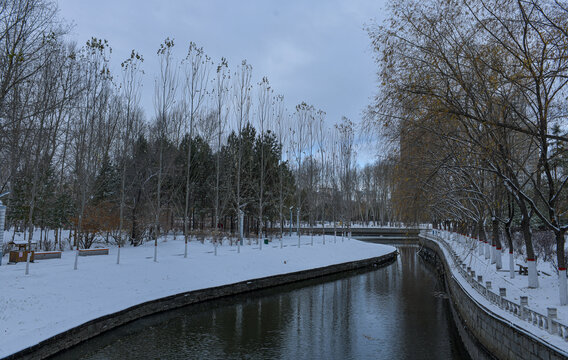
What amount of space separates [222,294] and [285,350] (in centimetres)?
840

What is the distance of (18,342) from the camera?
31.4 ft

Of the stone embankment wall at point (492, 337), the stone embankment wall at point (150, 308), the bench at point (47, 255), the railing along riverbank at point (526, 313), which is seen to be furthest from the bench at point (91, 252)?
the railing along riverbank at point (526, 313)

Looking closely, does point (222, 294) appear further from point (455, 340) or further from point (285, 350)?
point (455, 340)

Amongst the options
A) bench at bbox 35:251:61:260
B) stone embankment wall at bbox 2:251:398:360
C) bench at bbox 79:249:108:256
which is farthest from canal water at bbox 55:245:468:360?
bench at bbox 35:251:61:260

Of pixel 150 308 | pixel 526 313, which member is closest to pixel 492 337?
pixel 526 313

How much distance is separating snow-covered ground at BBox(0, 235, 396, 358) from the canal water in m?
1.03

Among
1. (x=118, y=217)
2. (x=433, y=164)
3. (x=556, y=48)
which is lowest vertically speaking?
(x=118, y=217)

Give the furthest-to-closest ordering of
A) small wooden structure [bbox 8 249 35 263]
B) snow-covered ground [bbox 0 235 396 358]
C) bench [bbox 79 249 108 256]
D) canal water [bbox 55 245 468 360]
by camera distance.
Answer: bench [bbox 79 249 108 256], small wooden structure [bbox 8 249 35 263], canal water [bbox 55 245 468 360], snow-covered ground [bbox 0 235 396 358]

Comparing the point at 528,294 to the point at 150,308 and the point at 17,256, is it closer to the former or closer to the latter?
the point at 150,308

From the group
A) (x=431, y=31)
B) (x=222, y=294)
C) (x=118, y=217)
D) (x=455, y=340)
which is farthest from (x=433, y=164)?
(x=118, y=217)

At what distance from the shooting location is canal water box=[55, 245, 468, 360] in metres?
11.5

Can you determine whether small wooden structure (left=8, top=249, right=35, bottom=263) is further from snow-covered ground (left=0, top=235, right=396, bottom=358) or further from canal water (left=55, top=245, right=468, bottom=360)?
canal water (left=55, top=245, right=468, bottom=360)

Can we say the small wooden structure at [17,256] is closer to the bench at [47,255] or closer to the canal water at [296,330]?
the bench at [47,255]

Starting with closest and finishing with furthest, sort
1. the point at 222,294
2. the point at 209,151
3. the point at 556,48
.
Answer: the point at 556,48 → the point at 222,294 → the point at 209,151
